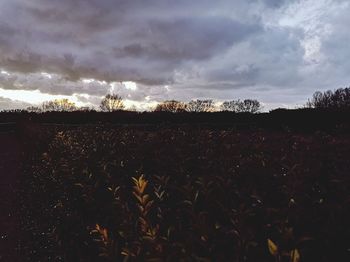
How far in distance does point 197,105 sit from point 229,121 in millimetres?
59618

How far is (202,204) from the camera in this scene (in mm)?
3342

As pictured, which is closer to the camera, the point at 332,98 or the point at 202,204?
the point at 202,204

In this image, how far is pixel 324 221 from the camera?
108 inches

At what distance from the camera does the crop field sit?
2.50m

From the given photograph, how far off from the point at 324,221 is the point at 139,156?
10.6ft

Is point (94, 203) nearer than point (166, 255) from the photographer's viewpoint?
No

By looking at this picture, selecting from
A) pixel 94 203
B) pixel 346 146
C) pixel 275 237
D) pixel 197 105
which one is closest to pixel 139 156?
pixel 94 203

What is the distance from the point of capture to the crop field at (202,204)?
Answer: 2.50 m

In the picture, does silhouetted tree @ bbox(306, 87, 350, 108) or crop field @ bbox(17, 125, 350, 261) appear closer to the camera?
crop field @ bbox(17, 125, 350, 261)

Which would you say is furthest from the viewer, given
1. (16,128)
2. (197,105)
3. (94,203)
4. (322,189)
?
(197,105)

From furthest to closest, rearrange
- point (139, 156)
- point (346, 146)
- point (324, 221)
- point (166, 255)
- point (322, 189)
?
point (139, 156)
point (346, 146)
point (322, 189)
point (324, 221)
point (166, 255)

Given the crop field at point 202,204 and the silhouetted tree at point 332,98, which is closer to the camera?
the crop field at point 202,204

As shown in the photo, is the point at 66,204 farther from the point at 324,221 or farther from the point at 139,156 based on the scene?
the point at 324,221

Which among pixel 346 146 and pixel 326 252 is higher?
pixel 346 146
